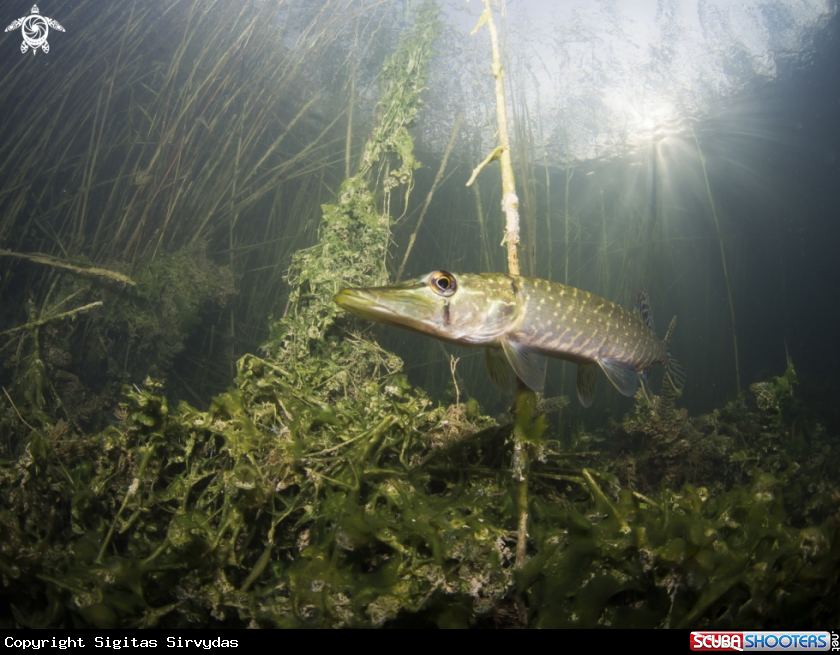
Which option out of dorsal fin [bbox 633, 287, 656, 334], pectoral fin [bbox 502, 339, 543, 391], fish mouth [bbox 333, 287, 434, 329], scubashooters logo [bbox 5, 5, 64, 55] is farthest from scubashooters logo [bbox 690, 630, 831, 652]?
scubashooters logo [bbox 5, 5, 64, 55]

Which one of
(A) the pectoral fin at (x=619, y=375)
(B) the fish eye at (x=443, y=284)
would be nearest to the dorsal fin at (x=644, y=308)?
(A) the pectoral fin at (x=619, y=375)

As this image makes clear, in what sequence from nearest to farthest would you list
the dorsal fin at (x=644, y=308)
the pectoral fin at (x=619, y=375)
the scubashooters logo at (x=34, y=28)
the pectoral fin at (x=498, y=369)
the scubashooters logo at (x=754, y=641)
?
the scubashooters logo at (x=754, y=641) → the pectoral fin at (x=498, y=369) → the pectoral fin at (x=619, y=375) → the dorsal fin at (x=644, y=308) → the scubashooters logo at (x=34, y=28)

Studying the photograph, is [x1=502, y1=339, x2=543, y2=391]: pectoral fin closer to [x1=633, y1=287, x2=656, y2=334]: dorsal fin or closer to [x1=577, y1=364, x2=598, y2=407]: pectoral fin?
[x1=577, y1=364, x2=598, y2=407]: pectoral fin

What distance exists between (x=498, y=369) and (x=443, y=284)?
57 centimetres

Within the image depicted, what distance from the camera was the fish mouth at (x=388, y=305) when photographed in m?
1.63

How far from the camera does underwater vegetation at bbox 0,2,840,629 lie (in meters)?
1.46

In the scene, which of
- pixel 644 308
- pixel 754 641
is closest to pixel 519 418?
pixel 754 641

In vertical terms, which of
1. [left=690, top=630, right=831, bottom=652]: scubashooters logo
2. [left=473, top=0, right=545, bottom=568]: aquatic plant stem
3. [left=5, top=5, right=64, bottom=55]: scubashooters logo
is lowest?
[left=690, top=630, right=831, bottom=652]: scubashooters logo

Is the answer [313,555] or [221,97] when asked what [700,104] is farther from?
[313,555]

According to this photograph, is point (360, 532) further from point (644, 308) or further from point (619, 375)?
point (644, 308)

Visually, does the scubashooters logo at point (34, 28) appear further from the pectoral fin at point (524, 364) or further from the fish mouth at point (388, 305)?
the pectoral fin at point (524, 364)

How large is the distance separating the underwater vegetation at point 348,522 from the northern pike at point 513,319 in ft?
1.39

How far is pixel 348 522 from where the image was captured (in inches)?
65.7

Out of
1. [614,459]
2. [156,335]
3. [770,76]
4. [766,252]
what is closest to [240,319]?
[156,335]
